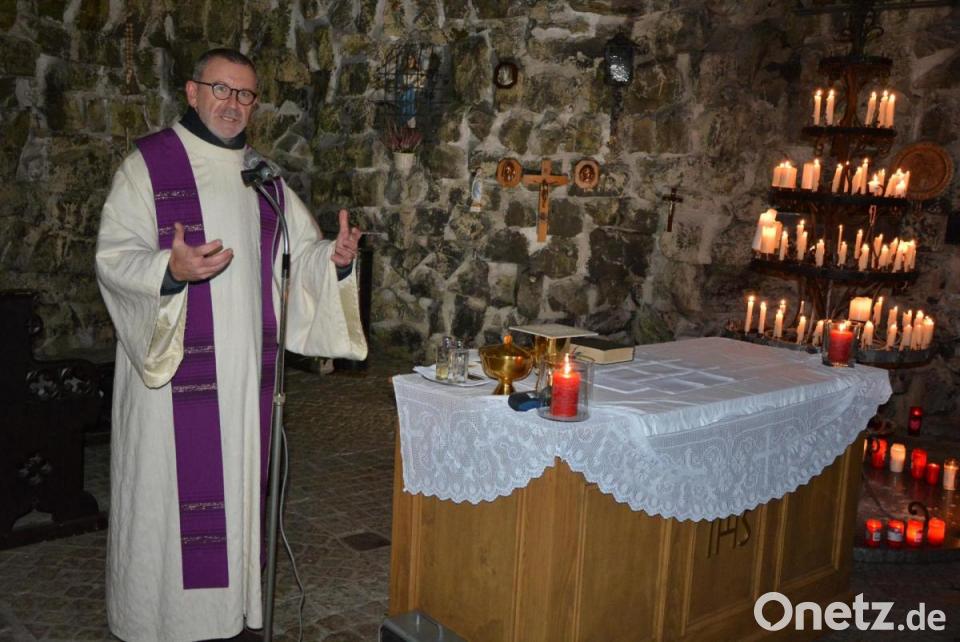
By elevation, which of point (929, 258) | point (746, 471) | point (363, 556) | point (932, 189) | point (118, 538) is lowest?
point (363, 556)

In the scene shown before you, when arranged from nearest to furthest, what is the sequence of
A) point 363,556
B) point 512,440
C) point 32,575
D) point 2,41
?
point 512,440 < point 32,575 < point 363,556 < point 2,41

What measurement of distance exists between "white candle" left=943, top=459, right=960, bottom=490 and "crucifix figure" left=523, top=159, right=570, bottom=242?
122 inches

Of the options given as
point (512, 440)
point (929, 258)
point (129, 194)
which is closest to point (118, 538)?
point (129, 194)

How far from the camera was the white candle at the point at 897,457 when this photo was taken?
536 centimetres

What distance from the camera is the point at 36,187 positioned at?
6.89 m

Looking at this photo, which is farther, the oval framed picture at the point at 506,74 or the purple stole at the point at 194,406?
the oval framed picture at the point at 506,74

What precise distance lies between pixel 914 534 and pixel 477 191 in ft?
13.2

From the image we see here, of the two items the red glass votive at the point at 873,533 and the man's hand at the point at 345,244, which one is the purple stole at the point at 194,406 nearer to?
the man's hand at the point at 345,244

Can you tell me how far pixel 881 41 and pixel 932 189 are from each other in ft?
3.35

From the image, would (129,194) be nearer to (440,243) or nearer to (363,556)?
(363,556)

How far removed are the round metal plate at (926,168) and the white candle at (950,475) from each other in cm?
185

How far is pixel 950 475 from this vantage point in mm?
5141

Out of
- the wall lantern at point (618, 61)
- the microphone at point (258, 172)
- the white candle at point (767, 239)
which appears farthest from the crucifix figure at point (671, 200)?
the microphone at point (258, 172)

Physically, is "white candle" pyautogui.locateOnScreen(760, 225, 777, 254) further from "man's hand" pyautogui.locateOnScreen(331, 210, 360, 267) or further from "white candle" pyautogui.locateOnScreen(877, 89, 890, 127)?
"man's hand" pyautogui.locateOnScreen(331, 210, 360, 267)
